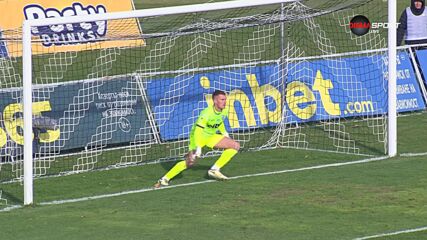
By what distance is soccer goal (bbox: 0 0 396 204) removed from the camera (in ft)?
67.1

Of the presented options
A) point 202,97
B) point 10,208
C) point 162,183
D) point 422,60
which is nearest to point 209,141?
point 162,183

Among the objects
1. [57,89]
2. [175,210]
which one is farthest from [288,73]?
[175,210]

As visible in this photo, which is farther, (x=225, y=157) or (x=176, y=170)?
(x=225, y=157)

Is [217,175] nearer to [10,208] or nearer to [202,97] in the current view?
[10,208]

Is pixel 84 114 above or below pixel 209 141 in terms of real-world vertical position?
above

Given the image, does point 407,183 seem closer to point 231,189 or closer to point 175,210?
point 231,189

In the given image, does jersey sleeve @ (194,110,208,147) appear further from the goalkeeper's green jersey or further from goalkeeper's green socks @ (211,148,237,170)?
goalkeeper's green socks @ (211,148,237,170)

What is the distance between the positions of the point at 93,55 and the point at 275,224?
14102mm

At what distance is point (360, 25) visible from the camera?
70.4 ft

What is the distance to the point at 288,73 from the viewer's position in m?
23.3

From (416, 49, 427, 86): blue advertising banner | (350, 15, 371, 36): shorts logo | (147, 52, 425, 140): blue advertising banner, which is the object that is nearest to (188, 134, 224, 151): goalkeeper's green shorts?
(147, 52, 425, 140): blue advertising banner

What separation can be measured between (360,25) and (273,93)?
2.61 meters

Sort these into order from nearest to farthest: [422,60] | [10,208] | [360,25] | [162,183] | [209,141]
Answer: [10,208]
[162,183]
[209,141]
[360,25]
[422,60]

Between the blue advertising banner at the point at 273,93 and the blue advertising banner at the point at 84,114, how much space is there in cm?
48
